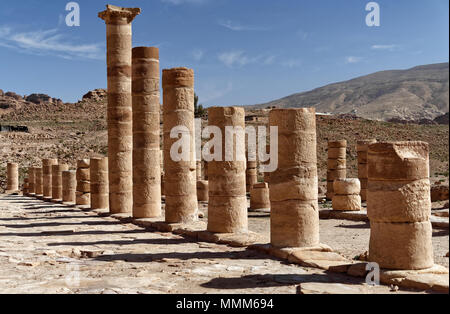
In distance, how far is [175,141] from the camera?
13.4m

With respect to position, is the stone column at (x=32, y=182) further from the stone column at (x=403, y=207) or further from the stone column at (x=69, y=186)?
the stone column at (x=403, y=207)

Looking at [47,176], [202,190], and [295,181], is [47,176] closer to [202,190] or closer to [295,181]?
[202,190]

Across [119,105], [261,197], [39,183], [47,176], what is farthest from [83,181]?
[39,183]

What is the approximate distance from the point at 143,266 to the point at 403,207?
4.27 metres

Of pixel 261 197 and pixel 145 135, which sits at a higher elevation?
pixel 145 135

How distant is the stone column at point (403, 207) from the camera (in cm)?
706

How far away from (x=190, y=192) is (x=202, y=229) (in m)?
1.55

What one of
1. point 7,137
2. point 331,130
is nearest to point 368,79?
point 331,130

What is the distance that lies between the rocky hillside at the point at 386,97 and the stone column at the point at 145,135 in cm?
7034

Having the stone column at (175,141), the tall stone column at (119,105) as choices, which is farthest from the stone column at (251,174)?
the stone column at (175,141)

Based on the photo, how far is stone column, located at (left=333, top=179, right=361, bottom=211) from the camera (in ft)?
58.5

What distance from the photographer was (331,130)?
51500 mm

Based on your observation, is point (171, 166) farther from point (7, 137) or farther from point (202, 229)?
point (7, 137)
